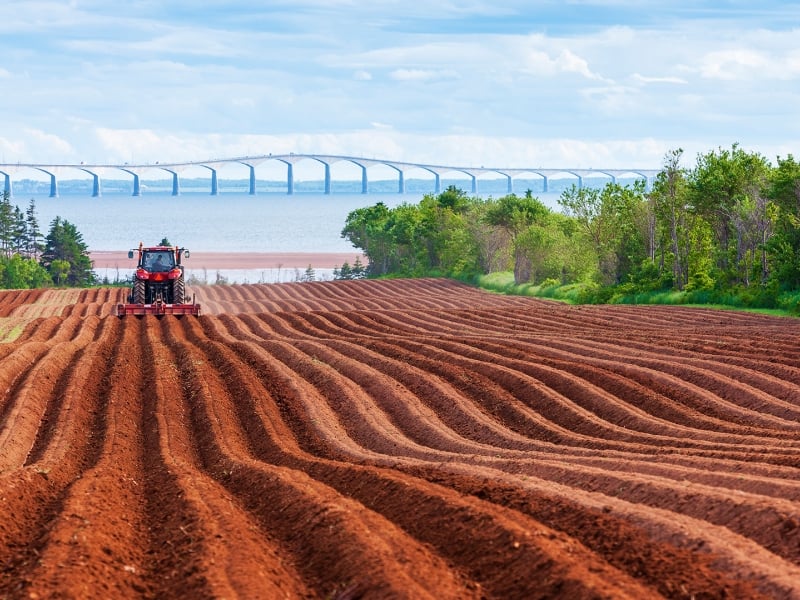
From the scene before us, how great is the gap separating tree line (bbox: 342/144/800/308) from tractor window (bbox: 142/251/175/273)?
2305cm

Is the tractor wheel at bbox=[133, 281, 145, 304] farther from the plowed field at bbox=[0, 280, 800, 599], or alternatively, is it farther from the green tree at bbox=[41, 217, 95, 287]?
the green tree at bbox=[41, 217, 95, 287]

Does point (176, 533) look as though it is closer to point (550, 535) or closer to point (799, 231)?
point (550, 535)

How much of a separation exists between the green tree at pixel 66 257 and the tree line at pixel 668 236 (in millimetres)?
40020

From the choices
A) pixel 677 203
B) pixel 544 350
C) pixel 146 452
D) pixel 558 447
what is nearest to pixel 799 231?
pixel 677 203

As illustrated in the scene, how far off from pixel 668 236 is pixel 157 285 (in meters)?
26.5

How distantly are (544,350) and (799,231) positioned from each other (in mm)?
19953

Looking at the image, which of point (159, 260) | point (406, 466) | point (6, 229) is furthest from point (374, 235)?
point (406, 466)

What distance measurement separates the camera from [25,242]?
393 feet

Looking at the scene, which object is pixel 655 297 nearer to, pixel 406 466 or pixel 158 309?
pixel 158 309

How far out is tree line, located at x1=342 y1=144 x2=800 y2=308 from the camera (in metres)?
47.8

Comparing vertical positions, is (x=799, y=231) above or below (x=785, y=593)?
above

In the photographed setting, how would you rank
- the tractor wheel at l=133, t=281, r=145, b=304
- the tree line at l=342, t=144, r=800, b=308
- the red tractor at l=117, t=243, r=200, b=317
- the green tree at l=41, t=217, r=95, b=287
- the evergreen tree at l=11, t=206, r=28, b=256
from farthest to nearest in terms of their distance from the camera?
the evergreen tree at l=11, t=206, r=28, b=256 < the green tree at l=41, t=217, r=95, b=287 < the tree line at l=342, t=144, r=800, b=308 < the tractor wheel at l=133, t=281, r=145, b=304 < the red tractor at l=117, t=243, r=200, b=317

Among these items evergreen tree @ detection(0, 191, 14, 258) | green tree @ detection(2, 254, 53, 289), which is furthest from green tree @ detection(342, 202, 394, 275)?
evergreen tree @ detection(0, 191, 14, 258)

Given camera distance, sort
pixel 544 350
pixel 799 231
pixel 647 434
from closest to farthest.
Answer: pixel 647 434 < pixel 544 350 < pixel 799 231
